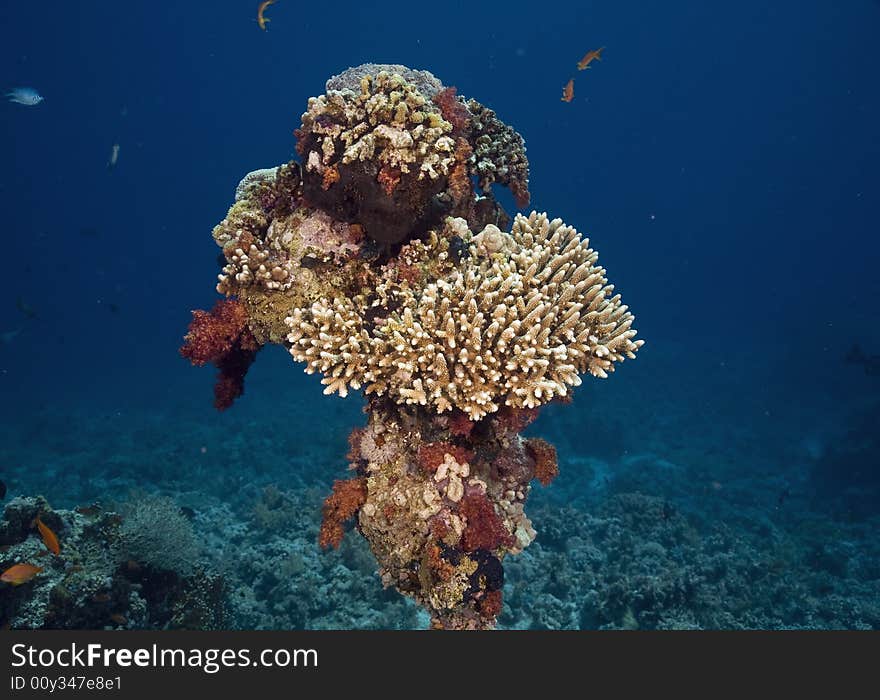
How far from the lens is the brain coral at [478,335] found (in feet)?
15.2

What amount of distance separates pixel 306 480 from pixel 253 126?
422 ft

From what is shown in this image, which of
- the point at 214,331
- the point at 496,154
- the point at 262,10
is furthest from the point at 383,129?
the point at 262,10

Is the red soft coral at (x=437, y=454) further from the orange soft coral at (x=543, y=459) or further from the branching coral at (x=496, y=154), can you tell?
the branching coral at (x=496, y=154)

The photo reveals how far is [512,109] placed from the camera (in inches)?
4909

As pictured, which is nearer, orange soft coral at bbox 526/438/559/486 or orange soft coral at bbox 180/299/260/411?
orange soft coral at bbox 180/299/260/411

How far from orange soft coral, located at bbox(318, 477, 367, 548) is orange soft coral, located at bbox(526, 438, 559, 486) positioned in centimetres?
206

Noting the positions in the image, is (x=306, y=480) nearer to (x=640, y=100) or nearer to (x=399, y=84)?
(x=399, y=84)

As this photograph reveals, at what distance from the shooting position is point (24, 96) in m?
14.6

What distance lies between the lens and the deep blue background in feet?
310

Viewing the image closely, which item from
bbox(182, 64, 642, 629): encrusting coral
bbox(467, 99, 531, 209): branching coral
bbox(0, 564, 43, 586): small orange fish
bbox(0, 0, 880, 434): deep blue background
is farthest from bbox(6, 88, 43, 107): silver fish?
bbox(0, 0, 880, 434): deep blue background

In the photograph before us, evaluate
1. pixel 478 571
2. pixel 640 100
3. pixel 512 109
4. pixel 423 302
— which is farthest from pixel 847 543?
pixel 640 100

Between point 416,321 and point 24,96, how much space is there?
55.3ft

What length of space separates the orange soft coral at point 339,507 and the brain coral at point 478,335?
1.12 metres

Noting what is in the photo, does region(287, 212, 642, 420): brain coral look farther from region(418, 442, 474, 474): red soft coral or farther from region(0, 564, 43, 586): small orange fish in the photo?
region(0, 564, 43, 586): small orange fish
